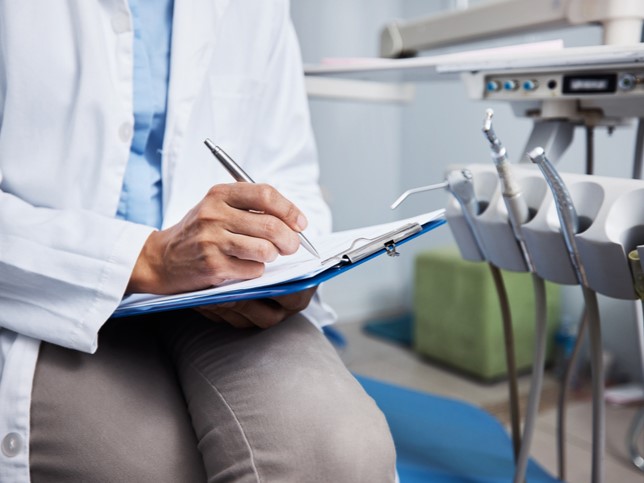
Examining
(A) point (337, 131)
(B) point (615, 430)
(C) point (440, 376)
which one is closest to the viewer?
(B) point (615, 430)

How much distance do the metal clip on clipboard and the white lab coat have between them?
21 cm

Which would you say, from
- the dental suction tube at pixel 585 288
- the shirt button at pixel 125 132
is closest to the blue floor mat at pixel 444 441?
the dental suction tube at pixel 585 288

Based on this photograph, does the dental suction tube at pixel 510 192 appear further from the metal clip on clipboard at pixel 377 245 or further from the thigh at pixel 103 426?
the thigh at pixel 103 426

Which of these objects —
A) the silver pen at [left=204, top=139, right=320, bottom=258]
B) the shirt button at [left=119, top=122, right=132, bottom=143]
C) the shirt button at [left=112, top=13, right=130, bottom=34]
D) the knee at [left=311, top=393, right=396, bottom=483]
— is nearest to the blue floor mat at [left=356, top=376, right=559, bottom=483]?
the knee at [left=311, top=393, right=396, bottom=483]

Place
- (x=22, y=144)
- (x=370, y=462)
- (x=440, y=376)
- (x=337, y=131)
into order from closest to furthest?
(x=370, y=462) < (x=22, y=144) < (x=440, y=376) < (x=337, y=131)

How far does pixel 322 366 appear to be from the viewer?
659mm

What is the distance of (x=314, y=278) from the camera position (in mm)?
506

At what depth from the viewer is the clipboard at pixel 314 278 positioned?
0.50 m

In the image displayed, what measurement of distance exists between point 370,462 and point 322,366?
0.11 m

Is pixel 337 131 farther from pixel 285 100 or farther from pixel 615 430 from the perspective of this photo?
pixel 285 100

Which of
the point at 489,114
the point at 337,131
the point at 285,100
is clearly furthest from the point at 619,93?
the point at 337,131

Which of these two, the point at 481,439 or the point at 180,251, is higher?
the point at 180,251

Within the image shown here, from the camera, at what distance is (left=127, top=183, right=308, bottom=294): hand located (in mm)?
572

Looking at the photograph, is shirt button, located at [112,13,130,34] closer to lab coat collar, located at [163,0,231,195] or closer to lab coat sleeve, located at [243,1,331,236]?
lab coat collar, located at [163,0,231,195]
